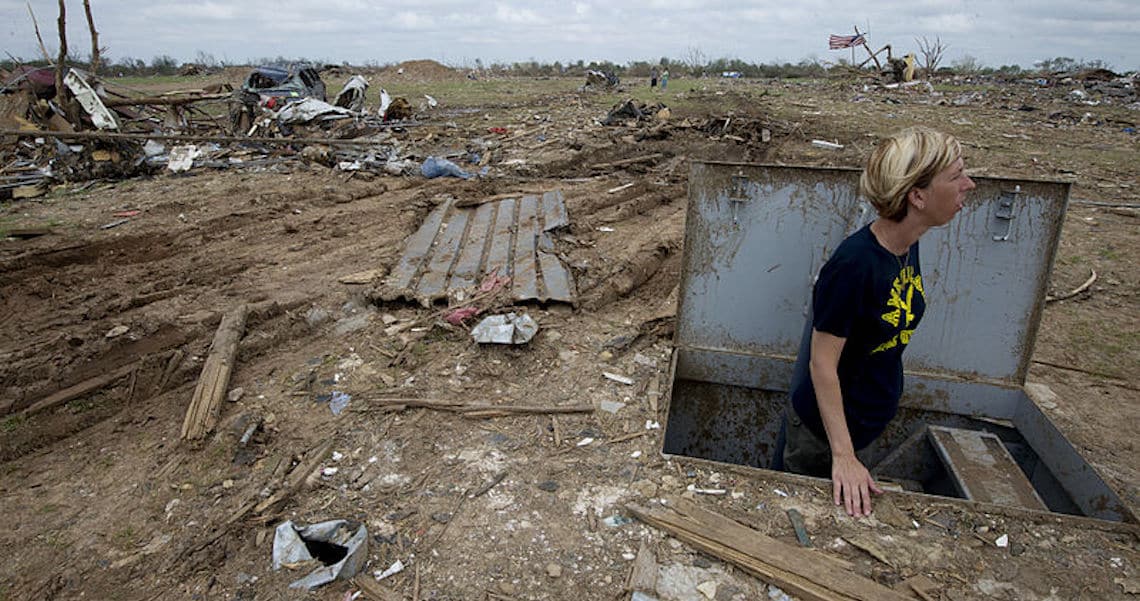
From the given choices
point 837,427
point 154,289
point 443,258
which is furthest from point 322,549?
point 154,289

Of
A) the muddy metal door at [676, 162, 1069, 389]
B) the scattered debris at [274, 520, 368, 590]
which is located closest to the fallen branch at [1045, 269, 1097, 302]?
the muddy metal door at [676, 162, 1069, 389]

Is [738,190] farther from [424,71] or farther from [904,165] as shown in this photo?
[424,71]

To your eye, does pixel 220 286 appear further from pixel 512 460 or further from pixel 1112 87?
pixel 1112 87

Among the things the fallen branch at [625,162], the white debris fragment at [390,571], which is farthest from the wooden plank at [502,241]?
the white debris fragment at [390,571]

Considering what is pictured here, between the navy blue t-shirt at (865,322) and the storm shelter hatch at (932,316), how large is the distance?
0.68 m

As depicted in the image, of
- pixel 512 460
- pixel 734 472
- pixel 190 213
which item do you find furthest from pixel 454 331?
pixel 190 213

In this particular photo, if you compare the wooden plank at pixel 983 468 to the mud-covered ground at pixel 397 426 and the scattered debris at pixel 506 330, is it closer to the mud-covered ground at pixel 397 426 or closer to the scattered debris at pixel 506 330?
the mud-covered ground at pixel 397 426

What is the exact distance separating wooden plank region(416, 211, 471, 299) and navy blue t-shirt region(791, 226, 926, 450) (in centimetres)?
316

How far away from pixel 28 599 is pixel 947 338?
4.13 m

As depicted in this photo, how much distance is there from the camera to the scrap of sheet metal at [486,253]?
4.80 m

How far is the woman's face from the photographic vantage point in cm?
190

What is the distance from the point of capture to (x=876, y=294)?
200 cm

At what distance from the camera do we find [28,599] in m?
2.27

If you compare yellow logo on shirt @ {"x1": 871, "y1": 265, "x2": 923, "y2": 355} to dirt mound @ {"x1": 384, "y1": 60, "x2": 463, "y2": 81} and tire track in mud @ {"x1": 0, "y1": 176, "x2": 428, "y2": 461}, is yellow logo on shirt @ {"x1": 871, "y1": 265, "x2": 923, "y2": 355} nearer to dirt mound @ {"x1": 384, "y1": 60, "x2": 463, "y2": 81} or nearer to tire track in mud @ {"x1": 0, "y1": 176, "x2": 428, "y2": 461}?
tire track in mud @ {"x1": 0, "y1": 176, "x2": 428, "y2": 461}
